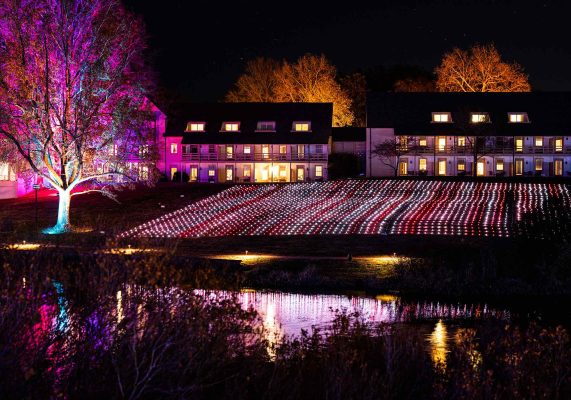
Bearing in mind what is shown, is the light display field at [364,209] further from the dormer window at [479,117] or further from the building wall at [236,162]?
the dormer window at [479,117]

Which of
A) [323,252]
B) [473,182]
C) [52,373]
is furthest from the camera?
[473,182]

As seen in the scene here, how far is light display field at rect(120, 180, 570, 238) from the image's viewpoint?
122 ft

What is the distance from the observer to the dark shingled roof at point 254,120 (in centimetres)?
7412

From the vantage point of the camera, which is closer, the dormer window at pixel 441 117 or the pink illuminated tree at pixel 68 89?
the pink illuminated tree at pixel 68 89

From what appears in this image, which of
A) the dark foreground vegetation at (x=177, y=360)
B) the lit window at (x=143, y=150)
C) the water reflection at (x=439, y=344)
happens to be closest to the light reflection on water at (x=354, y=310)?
the water reflection at (x=439, y=344)

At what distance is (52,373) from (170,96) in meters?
79.9

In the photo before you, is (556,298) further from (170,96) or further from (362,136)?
(170,96)

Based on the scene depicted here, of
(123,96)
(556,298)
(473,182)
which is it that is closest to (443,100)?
(473,182)

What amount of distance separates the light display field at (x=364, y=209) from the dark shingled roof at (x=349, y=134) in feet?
66.7

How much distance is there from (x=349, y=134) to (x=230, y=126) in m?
11.6

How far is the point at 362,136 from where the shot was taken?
77.9 meters

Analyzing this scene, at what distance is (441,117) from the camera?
74.2 metres

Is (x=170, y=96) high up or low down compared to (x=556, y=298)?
up

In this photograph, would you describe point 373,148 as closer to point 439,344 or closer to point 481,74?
point 481,74
